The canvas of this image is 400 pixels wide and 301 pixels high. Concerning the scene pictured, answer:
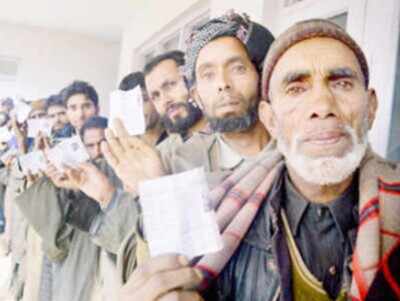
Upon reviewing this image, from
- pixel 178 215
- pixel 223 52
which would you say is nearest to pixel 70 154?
pixel 223 52

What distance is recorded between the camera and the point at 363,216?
690mm

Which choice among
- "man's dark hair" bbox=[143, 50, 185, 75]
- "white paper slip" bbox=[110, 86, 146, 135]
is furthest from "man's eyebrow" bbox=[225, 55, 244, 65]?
"man's dark hair" bbox=[143, 50, 185, 75]

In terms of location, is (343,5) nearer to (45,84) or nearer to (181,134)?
(181,134)

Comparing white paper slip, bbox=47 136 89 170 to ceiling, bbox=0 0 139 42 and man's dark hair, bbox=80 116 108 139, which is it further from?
ceiling, bbox=0 0 139 42

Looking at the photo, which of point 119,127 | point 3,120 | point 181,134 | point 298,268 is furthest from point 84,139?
point 3,120

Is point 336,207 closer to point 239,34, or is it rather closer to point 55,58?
point 239,34

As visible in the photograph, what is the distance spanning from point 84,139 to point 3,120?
69.6 inches

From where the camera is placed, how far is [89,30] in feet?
17.8

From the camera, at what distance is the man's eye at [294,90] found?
764mm

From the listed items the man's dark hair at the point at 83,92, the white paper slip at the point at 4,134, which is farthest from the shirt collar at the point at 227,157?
the white paper slip at the point at 4,134

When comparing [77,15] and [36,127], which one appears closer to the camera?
[36,127]

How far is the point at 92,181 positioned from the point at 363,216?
30.3 inches

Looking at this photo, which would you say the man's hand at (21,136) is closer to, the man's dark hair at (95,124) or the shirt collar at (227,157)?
the man's dark hair at (95,124)

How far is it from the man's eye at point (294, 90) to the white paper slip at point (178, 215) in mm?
239
